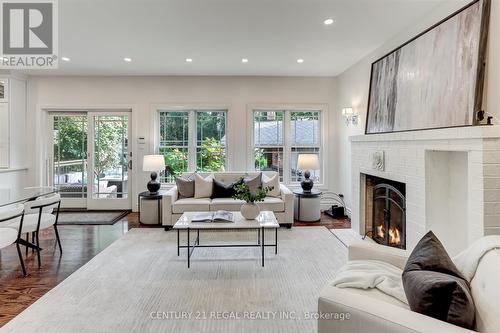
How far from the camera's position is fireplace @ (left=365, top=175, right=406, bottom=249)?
337cm

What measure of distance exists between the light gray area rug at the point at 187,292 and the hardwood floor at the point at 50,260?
0.45 feet

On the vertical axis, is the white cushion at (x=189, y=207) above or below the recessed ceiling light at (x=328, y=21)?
below

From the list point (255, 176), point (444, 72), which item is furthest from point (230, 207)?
point (444, 72)

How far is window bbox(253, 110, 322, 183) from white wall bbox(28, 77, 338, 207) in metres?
0.28

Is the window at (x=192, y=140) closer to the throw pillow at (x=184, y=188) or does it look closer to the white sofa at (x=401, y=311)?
the throw pillow at (x=184, y=188)

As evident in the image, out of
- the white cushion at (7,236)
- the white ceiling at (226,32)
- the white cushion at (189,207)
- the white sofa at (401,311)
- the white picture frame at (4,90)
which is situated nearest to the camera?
the white sofa at (401,311)

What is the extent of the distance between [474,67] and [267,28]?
2.21 m

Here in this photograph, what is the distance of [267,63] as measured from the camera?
5012 mm

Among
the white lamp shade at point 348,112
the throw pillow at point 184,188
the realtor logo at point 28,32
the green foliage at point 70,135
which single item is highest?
the realtor logo at point 28,32

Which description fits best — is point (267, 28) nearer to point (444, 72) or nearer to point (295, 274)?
point (444, 72)

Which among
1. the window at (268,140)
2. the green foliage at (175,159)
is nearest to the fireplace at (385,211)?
the window at (268,140)

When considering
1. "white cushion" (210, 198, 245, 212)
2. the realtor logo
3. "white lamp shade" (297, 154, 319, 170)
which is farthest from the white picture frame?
"white lamp shade" (297, 154, 319, 170)

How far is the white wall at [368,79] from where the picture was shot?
2369 millimetres

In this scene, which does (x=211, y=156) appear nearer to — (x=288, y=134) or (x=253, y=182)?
(x=253, y=182)
